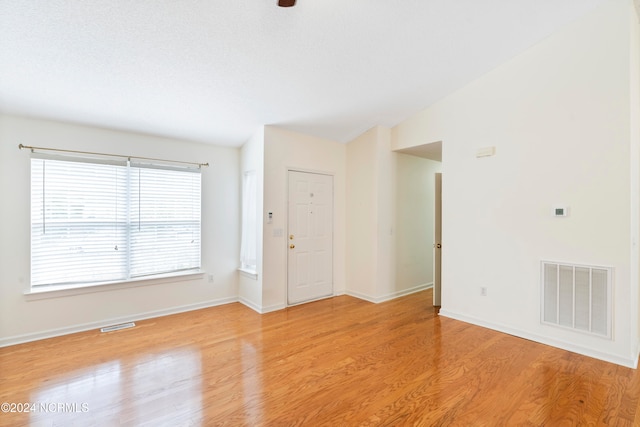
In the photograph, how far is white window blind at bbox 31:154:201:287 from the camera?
336 centimetres

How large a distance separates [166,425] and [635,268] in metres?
4.23

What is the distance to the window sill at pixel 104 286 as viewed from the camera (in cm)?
331

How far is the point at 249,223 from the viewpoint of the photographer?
14.8 feet

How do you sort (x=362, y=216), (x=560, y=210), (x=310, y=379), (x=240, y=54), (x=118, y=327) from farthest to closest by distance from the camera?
1. (x=362, y=216)
2. (x=118, y=327)
3. (x=560, y=210)
4. (x=240, y=54)
5. (x=310, y=379)

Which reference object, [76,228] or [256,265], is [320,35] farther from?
[76,228]

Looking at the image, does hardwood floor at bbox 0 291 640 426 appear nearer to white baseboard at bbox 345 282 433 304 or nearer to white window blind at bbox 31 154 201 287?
white window blind at bbox 31 154 201 287

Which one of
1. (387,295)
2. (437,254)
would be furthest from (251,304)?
(437,254)

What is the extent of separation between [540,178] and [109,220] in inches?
201

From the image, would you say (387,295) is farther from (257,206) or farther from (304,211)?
(257,206)

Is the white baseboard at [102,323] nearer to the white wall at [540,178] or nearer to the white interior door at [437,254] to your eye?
the white interior door at [437,254]

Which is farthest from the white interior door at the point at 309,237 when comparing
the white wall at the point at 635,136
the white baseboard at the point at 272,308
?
the white wall at the point at 635,136

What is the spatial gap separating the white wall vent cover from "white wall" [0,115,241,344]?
13.6ft

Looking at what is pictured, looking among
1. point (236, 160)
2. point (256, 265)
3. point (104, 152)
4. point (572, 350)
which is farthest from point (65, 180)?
point (572, 350)

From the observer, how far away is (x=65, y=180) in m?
3.46
